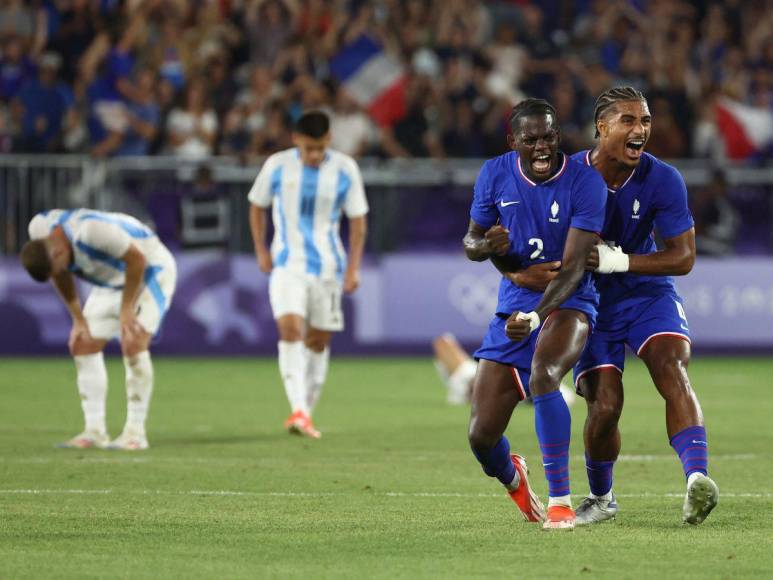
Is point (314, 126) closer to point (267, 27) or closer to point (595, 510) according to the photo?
point (595, 510)

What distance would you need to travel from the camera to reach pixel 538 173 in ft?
25.0

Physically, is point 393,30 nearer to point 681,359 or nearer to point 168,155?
point 168,155

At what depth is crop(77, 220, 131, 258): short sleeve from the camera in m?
10.9

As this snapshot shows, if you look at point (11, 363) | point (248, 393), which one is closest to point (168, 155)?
point (11, 363)

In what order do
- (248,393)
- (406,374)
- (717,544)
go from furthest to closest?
(406,374), (248,393), (717,544)

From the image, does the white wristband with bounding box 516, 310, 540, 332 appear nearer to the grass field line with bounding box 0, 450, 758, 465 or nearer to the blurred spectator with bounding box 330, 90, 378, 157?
the grass field line with bounding box 0, 450, 758, 465

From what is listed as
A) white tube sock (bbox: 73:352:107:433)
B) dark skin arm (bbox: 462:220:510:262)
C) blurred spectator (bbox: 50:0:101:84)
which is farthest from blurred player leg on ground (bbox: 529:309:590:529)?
blurred spectator (bbox: 50:0:101:84)

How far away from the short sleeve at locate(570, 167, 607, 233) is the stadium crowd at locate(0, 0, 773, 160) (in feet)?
42.0

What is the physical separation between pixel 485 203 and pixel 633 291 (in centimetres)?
88

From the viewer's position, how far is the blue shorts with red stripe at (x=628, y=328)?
25.9 feet

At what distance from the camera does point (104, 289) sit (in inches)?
462

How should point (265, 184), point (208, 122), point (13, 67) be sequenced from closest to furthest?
point (265, 184), point (208, 122), point (13, 67)

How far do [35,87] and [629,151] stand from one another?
14.1m

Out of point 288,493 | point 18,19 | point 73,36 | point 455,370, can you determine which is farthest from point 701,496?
point 18,19
